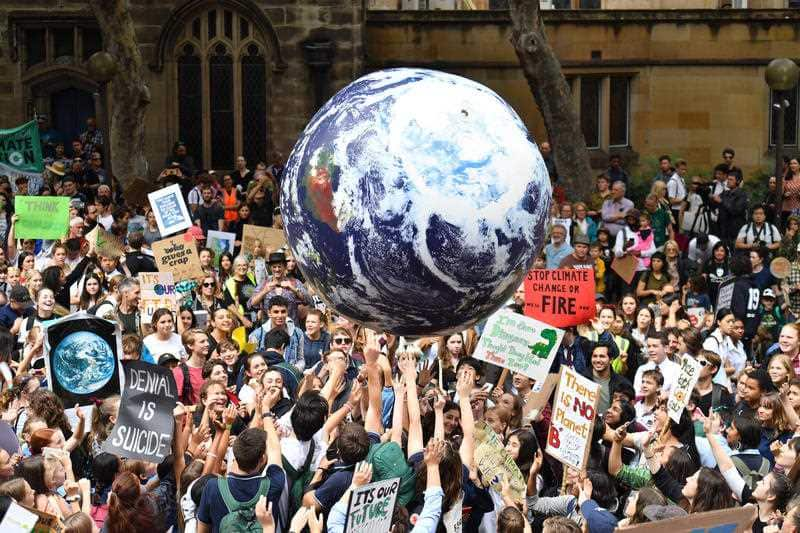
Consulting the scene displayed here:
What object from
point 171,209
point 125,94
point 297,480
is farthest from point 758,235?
point 297,480

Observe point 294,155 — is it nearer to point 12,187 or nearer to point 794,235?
point 794,235

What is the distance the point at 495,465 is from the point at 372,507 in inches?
48.8

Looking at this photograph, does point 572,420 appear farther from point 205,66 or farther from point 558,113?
point 205,66

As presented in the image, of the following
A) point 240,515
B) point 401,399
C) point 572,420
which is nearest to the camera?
point 240,515

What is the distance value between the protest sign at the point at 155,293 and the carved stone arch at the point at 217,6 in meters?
9.88

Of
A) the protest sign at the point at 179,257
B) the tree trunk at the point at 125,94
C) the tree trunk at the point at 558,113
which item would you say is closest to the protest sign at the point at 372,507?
the protest sign at the point at 179,257

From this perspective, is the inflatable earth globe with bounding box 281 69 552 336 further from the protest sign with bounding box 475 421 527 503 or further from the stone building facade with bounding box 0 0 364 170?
the stone building facade with bounding box 0 0 364 170

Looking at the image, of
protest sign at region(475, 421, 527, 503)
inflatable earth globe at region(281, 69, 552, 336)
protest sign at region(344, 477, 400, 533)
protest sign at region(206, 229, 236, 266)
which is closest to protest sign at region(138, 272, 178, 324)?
protest sign at region(206, 229, 236, 266)

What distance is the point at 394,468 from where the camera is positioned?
880 cm

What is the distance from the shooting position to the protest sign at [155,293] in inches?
603

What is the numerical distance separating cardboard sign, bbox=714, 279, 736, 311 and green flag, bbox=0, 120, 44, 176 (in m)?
9.70

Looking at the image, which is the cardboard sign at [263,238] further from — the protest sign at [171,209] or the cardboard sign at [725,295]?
the cardboard sign at [725,295]

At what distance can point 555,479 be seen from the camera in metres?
10.8

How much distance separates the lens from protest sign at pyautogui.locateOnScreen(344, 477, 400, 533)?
8.29 m
